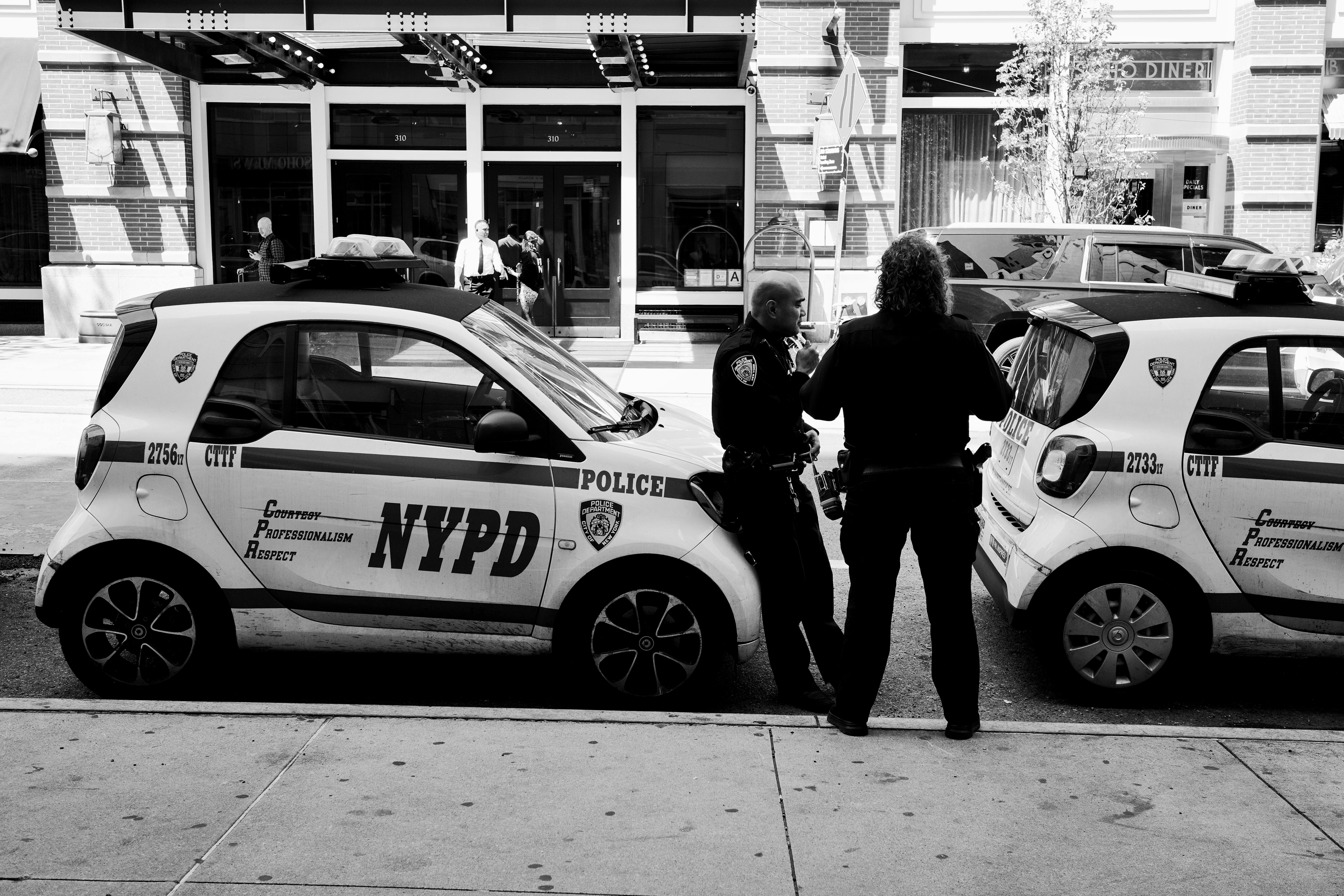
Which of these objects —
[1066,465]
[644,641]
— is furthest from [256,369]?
[1066,465]

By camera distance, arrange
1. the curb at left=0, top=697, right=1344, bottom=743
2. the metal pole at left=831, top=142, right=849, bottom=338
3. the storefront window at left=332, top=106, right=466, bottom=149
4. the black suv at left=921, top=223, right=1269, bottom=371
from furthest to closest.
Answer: the storefront window at left=332, top=106, right=466, bottom=149 → the metal pole at left=831, top=142, right=849, bottom=338 → the black suv at left=921, top=223, right=1269, bottom=371 → the curb at left=0, top=697, right=1344, bottom=743

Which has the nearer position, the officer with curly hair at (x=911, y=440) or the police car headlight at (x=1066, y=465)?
the officer with curly hair at (x=911, y=440)

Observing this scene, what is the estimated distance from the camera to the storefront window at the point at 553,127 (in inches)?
777

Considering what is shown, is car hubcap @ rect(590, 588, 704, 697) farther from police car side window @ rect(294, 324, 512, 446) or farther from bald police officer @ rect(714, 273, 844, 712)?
police car side window @ rect(294, 324, 512, 446)

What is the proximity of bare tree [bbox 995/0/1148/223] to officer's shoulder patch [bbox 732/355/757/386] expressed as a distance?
43.8 ft

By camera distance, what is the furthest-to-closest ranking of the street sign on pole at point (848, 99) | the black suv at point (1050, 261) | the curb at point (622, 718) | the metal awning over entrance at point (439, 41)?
the metal awning over entrance at point (439, 41) < the street sign on pole at point (848, 99) < the black suv at point (1050, 261) < the curb at point (622, 718)

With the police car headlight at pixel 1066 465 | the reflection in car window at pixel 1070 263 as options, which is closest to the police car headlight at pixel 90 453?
the police car headlight at pixel 1066 465

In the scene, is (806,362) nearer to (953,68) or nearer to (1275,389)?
(1275,389)

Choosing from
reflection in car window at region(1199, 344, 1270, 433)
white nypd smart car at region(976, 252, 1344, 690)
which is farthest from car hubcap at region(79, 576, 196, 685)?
reflection in car window at region(1199, 344, 1270, 433)

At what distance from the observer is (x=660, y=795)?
4.18 metres

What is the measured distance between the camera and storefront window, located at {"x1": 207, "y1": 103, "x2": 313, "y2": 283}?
1988cm

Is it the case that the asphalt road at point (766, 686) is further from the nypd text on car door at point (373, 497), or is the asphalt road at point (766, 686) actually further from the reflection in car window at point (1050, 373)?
the reflection in car window at point (1050, 373)

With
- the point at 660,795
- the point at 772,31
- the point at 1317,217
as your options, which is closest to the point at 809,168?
the point at 772,31

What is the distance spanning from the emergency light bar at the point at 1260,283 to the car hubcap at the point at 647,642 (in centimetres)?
273
